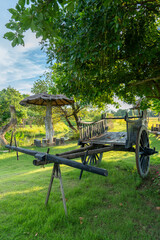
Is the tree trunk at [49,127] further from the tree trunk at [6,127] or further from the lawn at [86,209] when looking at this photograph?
the lawn at [86,209]

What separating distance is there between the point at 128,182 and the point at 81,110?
48.2 feet

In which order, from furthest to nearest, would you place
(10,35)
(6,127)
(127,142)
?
(6,127)
(127,142)
(10,35)

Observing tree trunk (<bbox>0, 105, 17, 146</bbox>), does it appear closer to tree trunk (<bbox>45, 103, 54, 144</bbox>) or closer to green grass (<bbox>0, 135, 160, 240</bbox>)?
tree trunk (<bbox>45, 103, 54, 144</bbox>)

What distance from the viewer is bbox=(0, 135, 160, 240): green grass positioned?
2811mm

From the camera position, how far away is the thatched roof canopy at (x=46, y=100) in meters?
13.6

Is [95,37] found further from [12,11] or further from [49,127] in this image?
[49,127]

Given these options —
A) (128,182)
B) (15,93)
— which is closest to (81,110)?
(128,182)

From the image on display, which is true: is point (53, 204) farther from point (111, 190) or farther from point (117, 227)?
point (111, 190)

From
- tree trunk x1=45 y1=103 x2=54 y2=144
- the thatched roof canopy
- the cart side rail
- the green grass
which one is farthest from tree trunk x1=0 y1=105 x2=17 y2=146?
the cart side rail

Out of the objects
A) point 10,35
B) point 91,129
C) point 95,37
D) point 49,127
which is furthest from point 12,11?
point 49,127

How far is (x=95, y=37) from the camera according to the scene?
9.41 ft

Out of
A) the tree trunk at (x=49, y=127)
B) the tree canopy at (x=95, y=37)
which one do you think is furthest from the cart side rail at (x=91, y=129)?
the tree trunk at (x=49, y=127)

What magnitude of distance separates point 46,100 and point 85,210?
12.8 meters

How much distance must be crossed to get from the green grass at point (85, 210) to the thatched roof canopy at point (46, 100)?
9.00 metres
